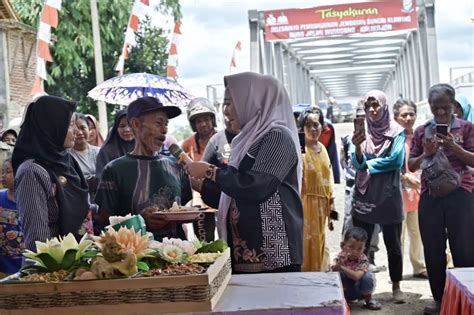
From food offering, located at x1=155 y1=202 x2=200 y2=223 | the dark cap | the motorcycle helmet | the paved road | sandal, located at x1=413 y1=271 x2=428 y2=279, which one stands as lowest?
the paved road

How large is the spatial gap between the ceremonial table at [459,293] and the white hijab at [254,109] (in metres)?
0.86

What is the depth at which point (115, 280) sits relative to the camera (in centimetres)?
204

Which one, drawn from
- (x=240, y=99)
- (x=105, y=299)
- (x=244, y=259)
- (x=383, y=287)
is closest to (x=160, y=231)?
(x=244, y=259)

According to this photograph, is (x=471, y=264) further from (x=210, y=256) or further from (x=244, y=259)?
(x=210, y=256)

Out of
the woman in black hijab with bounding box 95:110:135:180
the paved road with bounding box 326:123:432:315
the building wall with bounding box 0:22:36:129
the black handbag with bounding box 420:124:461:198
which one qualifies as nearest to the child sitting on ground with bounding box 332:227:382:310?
the paved road with bounding box 326:123:432:315

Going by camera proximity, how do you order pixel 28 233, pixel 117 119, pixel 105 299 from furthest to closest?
pixel 117 119
pixel 28 233
pixel 105 299

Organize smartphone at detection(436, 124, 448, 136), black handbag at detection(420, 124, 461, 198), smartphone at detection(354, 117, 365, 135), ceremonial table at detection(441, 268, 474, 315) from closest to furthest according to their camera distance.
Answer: ceremonial table at detection(441, 268, 474, 315), smartphone at detection(436, 124, 448, 136), black handbag at detection(420, 124, 461, 198), smartphone at detection(354, 117, 365, 135)

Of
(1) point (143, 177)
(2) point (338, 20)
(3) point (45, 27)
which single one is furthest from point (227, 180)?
(2) point (338, 20)

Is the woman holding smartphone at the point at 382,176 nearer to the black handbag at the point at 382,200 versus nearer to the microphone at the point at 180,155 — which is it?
the black handbag at the point at 382,200

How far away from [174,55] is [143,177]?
372 inches

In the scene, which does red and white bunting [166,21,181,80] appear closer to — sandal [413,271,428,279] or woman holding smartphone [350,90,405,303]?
sandal [413,271,428,279]

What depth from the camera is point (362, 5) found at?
50.0ft

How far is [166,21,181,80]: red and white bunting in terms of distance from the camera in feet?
40.3

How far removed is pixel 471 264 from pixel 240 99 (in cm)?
239
